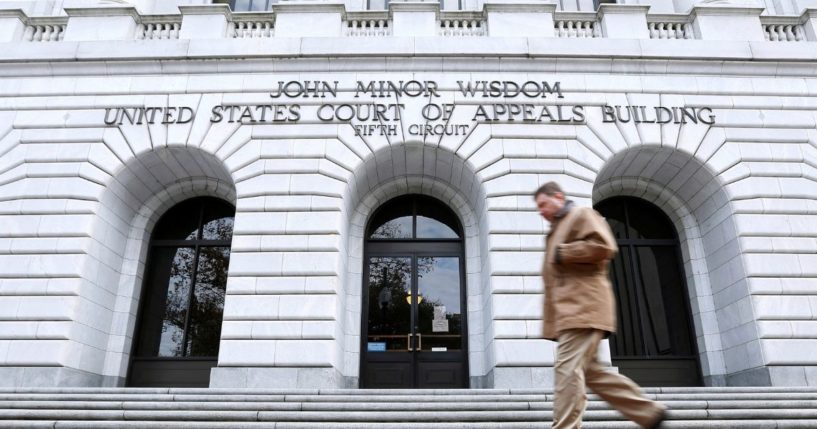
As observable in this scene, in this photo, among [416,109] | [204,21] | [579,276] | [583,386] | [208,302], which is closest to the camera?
[583,386]

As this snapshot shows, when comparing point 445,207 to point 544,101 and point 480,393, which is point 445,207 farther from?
point 480,393

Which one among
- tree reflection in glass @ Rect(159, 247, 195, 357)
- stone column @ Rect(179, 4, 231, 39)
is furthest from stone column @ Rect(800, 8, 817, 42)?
tree reflection in glass @ Rect(159, 247, 195, 357)

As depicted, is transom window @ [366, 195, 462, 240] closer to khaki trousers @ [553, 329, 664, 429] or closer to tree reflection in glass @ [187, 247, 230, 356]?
tree reflection in glass @ [187, 247, 230, 356]

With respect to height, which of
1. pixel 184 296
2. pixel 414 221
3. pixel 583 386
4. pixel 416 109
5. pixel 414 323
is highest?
pixel 416 109

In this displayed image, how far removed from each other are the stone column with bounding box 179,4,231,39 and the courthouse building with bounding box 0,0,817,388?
61 millimetres

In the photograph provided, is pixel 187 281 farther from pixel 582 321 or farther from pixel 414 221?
pixel 582 321

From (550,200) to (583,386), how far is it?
5.58 ft

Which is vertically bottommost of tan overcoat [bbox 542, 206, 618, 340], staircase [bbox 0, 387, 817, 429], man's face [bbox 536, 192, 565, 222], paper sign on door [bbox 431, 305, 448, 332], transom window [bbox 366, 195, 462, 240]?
staircase [bbox 0, 387, 817, 429]

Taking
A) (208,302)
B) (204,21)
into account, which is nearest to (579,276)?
(208,302)

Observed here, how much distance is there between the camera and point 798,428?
6781mm

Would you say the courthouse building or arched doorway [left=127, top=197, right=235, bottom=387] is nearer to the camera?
the courthouse building

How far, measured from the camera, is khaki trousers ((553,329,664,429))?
4.54 metres

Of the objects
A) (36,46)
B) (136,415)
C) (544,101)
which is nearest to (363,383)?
(136,415)

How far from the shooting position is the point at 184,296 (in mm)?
13680
